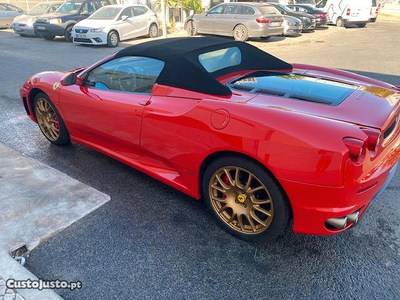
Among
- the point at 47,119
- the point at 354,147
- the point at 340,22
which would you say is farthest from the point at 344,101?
the point at 340,22

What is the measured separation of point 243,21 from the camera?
1275cm

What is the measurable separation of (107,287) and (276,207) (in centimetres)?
127

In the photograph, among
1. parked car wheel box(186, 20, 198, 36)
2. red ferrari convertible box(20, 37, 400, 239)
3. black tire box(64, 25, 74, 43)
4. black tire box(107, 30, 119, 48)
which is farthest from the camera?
parked car wheel box(186, 20, 198, 36)

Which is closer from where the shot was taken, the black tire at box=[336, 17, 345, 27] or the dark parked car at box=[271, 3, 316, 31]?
the dark parked car at box=[271, 3, 316, 31]

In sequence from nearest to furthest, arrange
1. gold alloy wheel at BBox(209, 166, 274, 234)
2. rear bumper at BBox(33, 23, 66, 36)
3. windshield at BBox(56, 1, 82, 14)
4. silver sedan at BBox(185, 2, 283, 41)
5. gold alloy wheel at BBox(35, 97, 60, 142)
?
gold alloy wheel at BBox(209, 166, 274, 234) → gold alloy wheel at BBox(35, 97, 60, 142) → silver sedan at BBox(185, 2, 283, 41) → rear bumper at BBox(33, 23, 66, 36) → windshield at BBox(56, 1, 82, 14)

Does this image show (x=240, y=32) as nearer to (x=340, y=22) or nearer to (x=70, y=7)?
(x=70, y=7)

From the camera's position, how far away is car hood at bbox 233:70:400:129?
7.43ft

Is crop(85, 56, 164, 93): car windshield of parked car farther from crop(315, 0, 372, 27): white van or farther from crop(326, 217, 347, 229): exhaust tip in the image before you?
crop(315, 0, 372, 27): white van

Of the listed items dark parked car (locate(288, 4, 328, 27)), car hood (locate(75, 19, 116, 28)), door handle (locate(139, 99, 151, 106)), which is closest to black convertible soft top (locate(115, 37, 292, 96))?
door handle (locate(139, 99, 151, 106))

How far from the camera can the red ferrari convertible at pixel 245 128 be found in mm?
2074

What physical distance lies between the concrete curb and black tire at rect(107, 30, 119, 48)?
11.2 metres

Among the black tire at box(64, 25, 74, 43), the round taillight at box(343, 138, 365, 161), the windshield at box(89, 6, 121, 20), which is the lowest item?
the black tire at box(64, 25, 74, 43)

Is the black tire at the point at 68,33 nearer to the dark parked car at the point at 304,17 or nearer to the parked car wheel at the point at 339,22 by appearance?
the dark parked car at the point at 304,17

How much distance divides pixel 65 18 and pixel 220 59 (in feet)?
43.1
